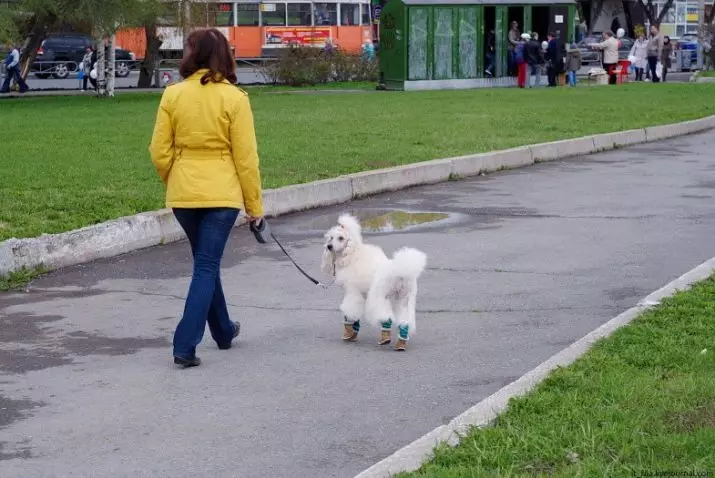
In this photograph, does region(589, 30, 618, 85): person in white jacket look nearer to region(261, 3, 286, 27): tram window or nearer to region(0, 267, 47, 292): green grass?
region(261, 3, 286, 27): tram window

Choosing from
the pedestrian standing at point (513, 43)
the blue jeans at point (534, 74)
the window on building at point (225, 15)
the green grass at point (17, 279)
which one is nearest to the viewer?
the green grass at point (17, 279)

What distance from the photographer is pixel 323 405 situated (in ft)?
20.4

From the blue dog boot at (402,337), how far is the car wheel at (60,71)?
42862mm

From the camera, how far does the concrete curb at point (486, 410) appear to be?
16.1 feet

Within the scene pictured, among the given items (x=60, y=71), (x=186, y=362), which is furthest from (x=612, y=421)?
(x=60, y=71)

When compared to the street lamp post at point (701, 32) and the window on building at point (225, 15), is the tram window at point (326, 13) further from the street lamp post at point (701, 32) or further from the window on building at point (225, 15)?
the street lamp post at point (701, 32)

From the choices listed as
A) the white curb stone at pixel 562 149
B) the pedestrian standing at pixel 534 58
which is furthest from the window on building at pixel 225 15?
the white curb stone at pixel 562 149

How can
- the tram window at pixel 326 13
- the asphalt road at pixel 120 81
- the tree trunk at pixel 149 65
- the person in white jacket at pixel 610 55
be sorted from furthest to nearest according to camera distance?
the tram window at pixel 326 13 → the asphalt road at pixel 120 81 → the tree trunk at pixel 149 65 → the person in white jacket at pixel 610 55

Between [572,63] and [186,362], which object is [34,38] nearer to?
[572,63]

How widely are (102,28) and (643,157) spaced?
1660 cm

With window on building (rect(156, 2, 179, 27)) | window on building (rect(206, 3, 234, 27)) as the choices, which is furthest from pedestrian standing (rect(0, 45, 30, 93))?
window on building (rect(206, 3, 234, 27))

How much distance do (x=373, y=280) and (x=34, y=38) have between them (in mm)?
32117

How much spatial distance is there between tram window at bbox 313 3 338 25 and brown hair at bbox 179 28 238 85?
149 ft

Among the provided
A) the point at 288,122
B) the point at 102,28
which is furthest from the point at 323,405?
the point at 102,28
